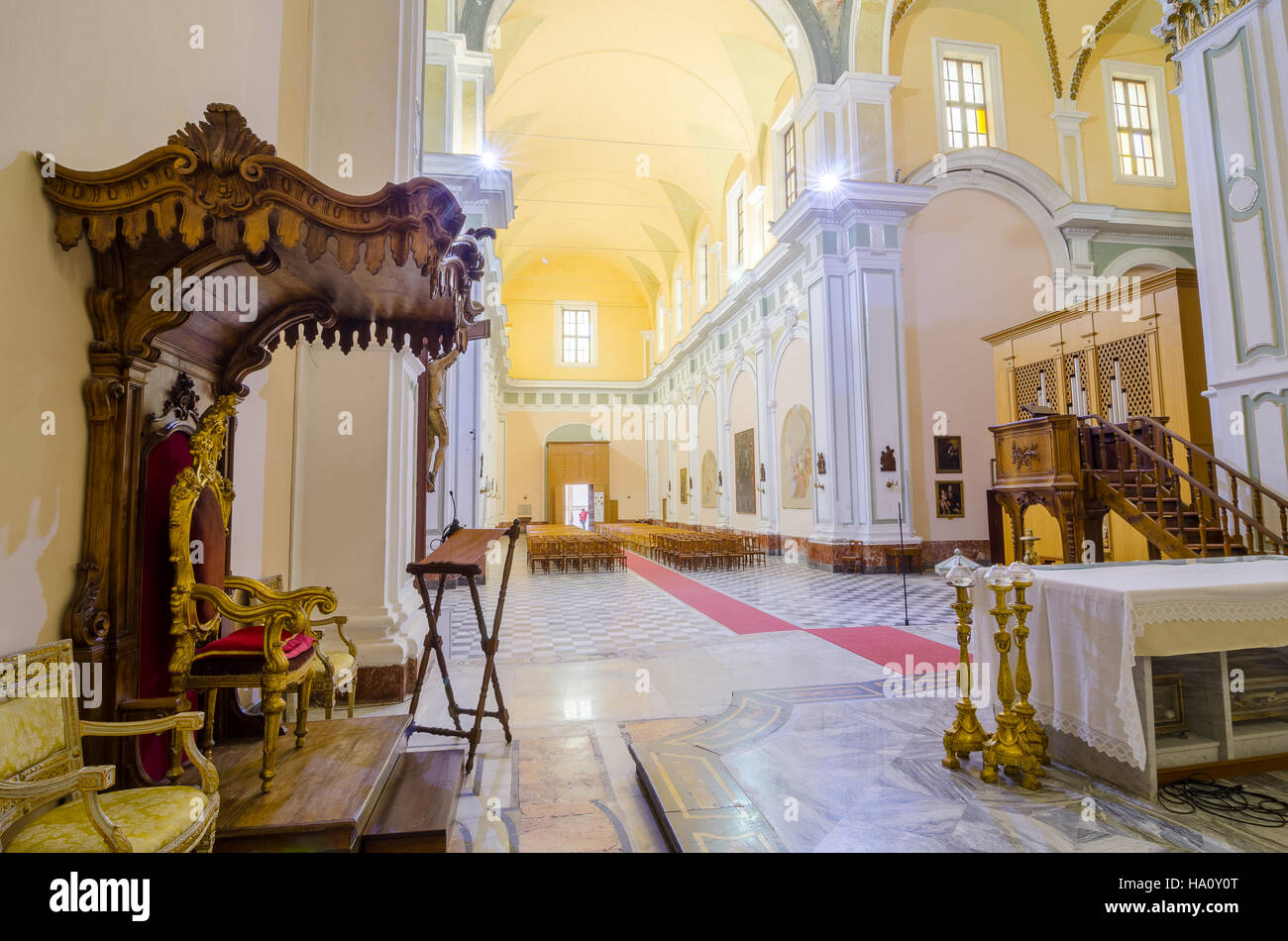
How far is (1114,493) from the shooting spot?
21.3 feet

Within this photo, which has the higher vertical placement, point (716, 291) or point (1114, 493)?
point (716, 291)

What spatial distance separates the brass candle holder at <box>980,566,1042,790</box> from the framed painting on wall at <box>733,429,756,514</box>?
1264 cm

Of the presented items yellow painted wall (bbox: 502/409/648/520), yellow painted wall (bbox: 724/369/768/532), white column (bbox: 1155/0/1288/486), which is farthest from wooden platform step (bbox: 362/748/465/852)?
yellow painted wall (bbox: 502/409/648/520)

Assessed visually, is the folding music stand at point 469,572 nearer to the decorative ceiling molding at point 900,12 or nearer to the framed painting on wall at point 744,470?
the framed painting on wall at point 744,470

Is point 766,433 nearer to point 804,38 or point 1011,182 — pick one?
point 1011,182

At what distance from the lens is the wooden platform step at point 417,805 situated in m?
2.36

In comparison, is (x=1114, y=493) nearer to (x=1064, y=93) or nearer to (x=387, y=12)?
(x=387, y=12)

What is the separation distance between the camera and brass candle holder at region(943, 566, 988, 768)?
3.04 meters

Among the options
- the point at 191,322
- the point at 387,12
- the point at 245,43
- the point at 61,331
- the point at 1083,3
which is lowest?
the point at 61,331

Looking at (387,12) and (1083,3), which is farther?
(1083,3)

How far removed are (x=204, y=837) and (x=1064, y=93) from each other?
16758 mm

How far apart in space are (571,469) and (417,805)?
75.7 feet

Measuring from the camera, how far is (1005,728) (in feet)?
9.73

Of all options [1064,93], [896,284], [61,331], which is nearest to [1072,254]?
[1064,93]
